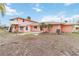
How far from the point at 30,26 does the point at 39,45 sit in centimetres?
26

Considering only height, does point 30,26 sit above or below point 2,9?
below

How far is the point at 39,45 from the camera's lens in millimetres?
2541

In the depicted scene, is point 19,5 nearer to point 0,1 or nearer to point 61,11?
Answer: point 0,1

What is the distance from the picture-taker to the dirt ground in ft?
8.25

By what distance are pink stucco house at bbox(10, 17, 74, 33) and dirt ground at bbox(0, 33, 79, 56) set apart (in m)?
0.07

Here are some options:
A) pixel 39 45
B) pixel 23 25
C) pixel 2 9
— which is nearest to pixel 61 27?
pixel 39 45

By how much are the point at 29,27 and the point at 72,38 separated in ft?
1.81

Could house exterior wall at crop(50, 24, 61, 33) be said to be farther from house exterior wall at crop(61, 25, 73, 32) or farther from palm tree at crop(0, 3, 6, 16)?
palm tree at crop(0, 3, 6, 16)

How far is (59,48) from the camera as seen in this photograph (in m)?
2.53

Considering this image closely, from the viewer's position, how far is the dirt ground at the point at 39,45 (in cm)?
251

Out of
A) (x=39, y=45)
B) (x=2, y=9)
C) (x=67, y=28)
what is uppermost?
(x=2, y=9)

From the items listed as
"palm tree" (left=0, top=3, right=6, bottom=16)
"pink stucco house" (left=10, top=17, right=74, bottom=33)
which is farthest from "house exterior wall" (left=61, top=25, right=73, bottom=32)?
"palm tree" (left=0, top=3, right=6, bottom=16)

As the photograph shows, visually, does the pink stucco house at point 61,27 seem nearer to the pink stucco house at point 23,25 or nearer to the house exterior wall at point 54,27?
the house exterior wall at point 54,27

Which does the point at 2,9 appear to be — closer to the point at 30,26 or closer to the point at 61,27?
the point at 30,26
